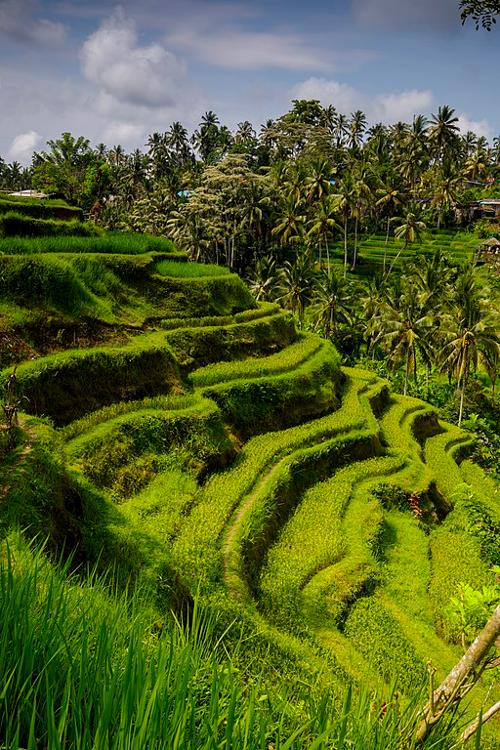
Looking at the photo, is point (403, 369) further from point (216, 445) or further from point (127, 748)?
point (127, 748)

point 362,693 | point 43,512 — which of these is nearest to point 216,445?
point 43,512

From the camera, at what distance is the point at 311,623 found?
10.3 meters

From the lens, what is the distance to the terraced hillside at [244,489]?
27.6 feet

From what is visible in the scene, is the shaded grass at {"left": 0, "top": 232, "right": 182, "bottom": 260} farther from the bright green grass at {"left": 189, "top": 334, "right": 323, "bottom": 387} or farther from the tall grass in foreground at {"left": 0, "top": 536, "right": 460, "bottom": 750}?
the tall grass in foreground at {"left": 0, "top": 536, "right": 460, "bottom": 750}

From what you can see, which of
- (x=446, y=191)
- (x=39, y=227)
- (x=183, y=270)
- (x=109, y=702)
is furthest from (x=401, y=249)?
(x=109, y=702)

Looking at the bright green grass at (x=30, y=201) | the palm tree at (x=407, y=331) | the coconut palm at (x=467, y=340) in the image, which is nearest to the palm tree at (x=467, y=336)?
the coconut palm at (x=467, y=340)

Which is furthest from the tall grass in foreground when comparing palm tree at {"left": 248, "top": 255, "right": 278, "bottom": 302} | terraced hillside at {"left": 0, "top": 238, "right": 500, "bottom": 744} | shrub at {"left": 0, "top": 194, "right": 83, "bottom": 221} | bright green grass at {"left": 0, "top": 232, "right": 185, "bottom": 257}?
palm tree at {"left": 248, "top": 255, "right": 278, "bottom": 302}

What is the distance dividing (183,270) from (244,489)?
26.5 ft

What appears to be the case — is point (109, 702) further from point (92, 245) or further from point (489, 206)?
point (489, 206)

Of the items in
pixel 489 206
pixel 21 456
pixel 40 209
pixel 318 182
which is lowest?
pixel 21 456

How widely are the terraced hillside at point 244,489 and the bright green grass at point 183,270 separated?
9cm

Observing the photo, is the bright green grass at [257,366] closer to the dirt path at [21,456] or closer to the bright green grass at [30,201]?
the bright green grass at [30,201]

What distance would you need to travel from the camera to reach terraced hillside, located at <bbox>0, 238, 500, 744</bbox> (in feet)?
27.6

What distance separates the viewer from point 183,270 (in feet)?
59.2
